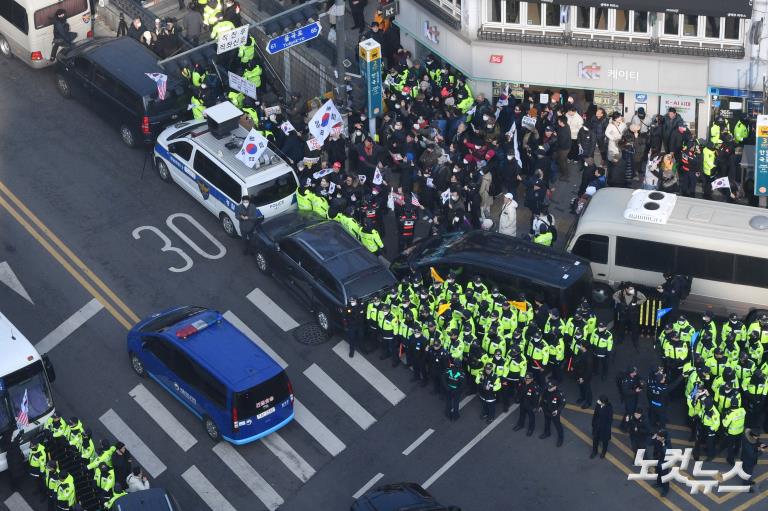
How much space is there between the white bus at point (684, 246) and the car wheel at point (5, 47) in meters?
19.3

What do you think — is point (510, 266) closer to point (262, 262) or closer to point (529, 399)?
point (529, 399)

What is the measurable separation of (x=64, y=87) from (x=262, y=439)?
51.5 feet

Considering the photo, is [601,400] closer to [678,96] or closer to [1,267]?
[678,96]

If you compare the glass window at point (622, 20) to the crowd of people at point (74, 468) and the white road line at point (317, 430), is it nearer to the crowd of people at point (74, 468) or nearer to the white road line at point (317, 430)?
the white road line at point (317, 430)

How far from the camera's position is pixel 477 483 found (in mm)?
32500

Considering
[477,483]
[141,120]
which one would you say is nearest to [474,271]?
[477,483]

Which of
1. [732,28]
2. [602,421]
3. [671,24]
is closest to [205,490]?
[602,421]

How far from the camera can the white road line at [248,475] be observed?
106ft

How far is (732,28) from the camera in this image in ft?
131

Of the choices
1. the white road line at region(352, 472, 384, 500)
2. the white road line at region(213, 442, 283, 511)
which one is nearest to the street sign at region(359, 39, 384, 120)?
the white road line at region(213, 442, 283, 511)

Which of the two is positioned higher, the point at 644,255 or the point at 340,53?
the point at 340,53

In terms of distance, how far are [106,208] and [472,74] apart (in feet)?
34.9

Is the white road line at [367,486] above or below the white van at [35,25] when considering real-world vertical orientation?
below

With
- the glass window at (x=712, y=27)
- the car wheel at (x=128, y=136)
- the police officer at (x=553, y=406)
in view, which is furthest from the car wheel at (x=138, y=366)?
the glass window at (x=712, y=27)
